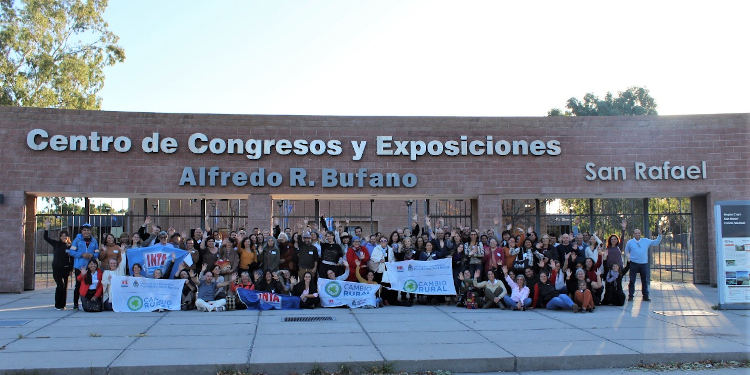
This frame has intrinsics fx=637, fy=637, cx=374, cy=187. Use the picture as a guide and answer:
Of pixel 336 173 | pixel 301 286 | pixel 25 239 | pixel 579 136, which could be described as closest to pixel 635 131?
pixel 579 136

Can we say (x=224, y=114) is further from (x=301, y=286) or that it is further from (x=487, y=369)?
(x=487, y=369)

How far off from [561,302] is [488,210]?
5.14 m

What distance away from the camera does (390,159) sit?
56.3 ft

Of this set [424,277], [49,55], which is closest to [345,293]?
[424,277]

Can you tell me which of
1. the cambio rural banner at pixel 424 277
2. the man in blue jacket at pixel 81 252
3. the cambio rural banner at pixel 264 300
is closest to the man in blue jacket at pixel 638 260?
the cambio rural banner at pixel 424 277

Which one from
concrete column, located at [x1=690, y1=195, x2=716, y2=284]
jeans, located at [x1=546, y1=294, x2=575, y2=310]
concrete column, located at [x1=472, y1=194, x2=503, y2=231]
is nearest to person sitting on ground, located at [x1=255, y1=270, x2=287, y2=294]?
jeans, located at [x1=546, y1=294, x2=575, y2=310]

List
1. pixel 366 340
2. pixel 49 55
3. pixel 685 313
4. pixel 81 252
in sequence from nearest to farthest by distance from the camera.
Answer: pixel 366 340 < pixel 685 313 < pixel 81 252 < pixel 49 55

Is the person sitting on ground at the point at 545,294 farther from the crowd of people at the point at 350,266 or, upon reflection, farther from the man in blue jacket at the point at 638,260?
the man in blue jacket at the point at 638,260

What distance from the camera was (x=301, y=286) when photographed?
42.4 feet

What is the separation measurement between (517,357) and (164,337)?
5090 mm

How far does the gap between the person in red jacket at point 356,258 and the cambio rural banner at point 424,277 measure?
494 millimetres

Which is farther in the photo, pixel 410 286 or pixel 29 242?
pixel 29 242

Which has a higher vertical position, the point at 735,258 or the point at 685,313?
the point at 735,258

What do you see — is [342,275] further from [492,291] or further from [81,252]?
[81,252]
